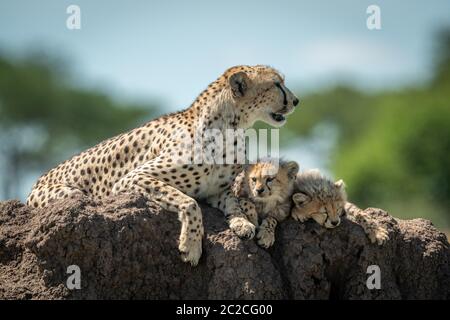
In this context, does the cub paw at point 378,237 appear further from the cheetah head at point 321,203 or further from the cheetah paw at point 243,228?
the cheetah paw at point 243,228

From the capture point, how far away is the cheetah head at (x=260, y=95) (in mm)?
7223

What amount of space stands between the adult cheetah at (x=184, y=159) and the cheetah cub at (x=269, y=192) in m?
0.13

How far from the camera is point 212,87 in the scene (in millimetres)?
7430

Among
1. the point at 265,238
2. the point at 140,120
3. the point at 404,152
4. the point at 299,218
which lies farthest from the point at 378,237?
the point at 140,120

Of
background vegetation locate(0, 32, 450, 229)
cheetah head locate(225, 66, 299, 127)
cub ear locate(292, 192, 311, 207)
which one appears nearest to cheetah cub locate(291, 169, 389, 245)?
cub ear locate(292, 192, 311, 207)

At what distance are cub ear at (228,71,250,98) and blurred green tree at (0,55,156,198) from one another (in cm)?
2347

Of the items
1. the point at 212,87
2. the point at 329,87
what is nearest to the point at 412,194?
the point at 329,87

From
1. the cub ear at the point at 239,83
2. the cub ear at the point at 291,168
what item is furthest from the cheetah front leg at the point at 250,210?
the cub ear at the point at 239,83

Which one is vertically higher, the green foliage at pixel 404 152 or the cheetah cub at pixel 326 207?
the cheetah cub at pixel 326 207

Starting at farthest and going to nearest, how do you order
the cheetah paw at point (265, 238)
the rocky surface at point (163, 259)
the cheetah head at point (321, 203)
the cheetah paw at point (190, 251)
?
the cheetah head at point (321, 203) < the cheetah paw at point (265, 238) < the cheetah paw at point (190, 251) < the rocky surface at point (163, 259)

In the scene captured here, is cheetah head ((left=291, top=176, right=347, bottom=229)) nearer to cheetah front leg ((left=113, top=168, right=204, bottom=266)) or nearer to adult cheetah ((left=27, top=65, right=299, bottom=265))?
adult cheetah ((left=27, top=65, right=299, bottom=265))
